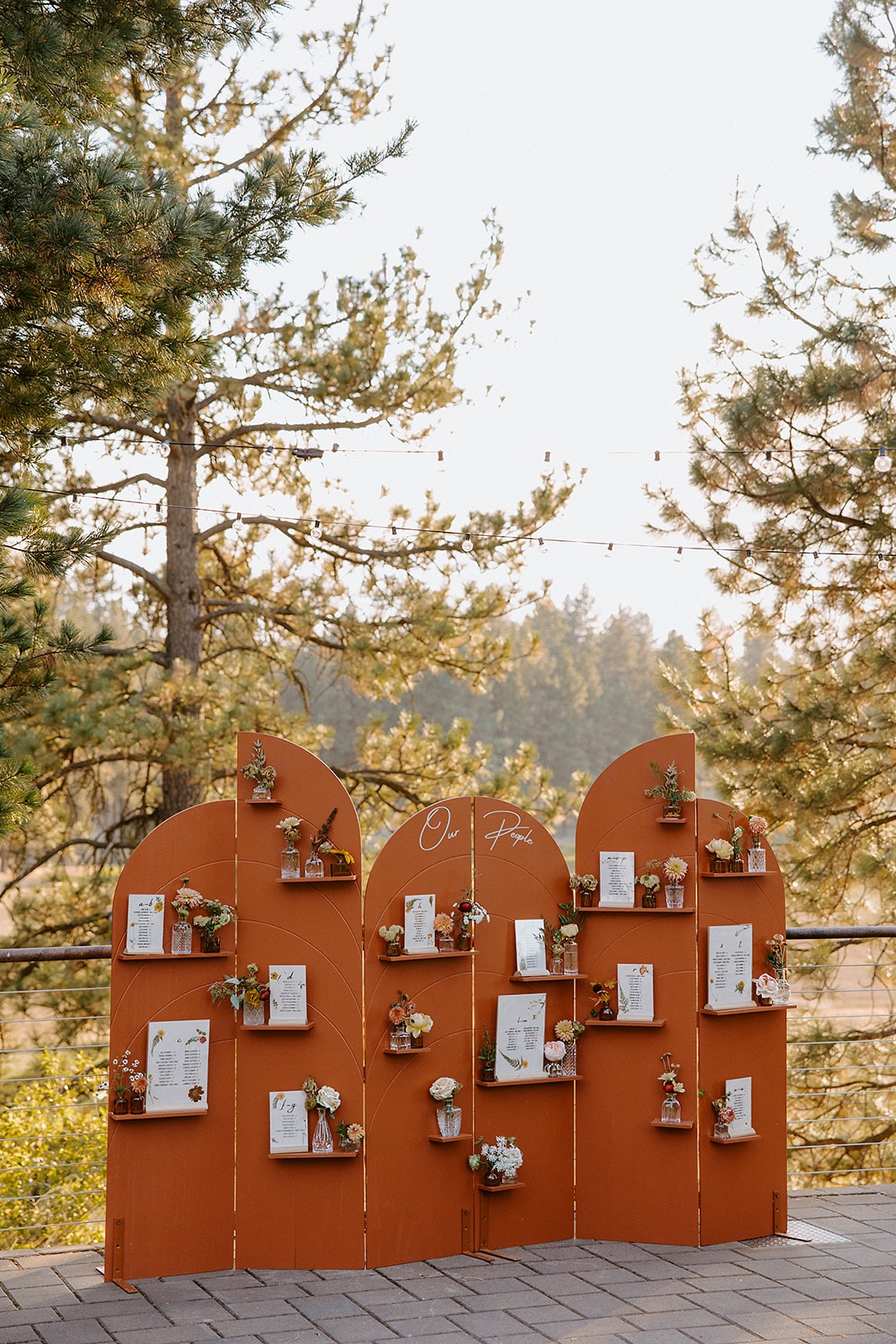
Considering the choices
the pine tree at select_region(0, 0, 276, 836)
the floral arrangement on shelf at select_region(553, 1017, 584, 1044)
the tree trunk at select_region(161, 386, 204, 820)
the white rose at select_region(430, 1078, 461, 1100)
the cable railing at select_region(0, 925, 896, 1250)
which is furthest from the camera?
the tree trunk at select_region(161, 386, 204, 820)

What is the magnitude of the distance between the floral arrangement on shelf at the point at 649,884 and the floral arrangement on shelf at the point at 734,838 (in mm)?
294

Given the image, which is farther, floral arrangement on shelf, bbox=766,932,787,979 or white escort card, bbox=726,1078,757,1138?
floral arrangement on shelf, bbox=766,932,787,979

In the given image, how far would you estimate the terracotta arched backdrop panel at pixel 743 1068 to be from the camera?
442cm

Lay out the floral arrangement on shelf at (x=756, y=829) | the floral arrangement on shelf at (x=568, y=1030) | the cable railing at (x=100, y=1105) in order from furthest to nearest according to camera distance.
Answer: the cable railing at (x=100, y=1105), the floral arrangement on shelf at (x=756, y=829), the floral arrangement on shelf at (x=568, y=1030)

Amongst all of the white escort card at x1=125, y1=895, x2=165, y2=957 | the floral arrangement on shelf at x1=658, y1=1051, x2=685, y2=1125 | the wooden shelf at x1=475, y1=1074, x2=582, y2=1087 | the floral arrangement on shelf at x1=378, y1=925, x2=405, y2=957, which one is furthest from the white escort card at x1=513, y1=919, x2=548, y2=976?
the white escort card at x1=125, y1=895, x2=165, y2=957

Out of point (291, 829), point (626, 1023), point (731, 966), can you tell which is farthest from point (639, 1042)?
point (291, 829)

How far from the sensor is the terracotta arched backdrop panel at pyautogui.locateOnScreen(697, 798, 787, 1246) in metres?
4.42

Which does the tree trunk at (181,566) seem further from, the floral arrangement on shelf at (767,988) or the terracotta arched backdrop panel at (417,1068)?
the floral arrangement on shelf at (767,988)

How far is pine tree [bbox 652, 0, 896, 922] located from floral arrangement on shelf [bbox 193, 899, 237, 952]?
15.9 ft

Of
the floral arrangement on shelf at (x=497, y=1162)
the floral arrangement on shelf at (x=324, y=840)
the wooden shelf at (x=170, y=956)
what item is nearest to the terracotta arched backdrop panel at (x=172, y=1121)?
the wooden shelf at (x=170, y=956)

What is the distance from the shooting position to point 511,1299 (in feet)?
12.5

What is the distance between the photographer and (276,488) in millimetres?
9906

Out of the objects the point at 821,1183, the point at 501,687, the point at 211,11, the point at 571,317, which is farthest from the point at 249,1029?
the point at 501,687

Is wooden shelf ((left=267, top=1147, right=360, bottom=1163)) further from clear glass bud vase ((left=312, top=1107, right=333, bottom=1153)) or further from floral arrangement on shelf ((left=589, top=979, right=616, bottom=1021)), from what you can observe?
floral arrangement on shelf ((left=589, top=979, right=616, bottom=1021))
